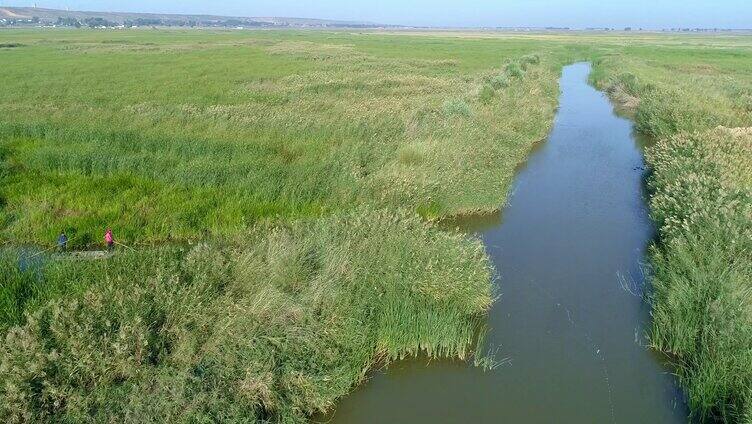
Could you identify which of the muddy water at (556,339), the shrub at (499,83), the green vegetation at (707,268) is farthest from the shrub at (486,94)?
the muddy water at (556,339)

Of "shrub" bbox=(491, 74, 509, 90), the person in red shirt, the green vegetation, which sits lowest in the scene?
"shrub" bbox=(491, 74, 509, 90)

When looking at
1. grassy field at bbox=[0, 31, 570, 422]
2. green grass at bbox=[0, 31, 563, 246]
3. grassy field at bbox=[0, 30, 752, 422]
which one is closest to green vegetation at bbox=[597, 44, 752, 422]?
grassy field at bbox=[0, 30, 752, 422]

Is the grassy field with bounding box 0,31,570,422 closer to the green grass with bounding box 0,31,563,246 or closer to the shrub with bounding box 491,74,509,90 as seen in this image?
the green grass with bounding box 0,31,563,246

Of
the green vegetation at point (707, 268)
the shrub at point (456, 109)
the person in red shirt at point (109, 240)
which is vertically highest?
the green vegetation at point (707, 268)

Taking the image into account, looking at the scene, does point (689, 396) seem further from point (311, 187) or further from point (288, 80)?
point (288, 80)

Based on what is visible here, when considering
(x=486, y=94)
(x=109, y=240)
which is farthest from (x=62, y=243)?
(x=486, y=94)

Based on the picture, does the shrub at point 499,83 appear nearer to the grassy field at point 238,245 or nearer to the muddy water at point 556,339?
the grassy field at point 238,245
